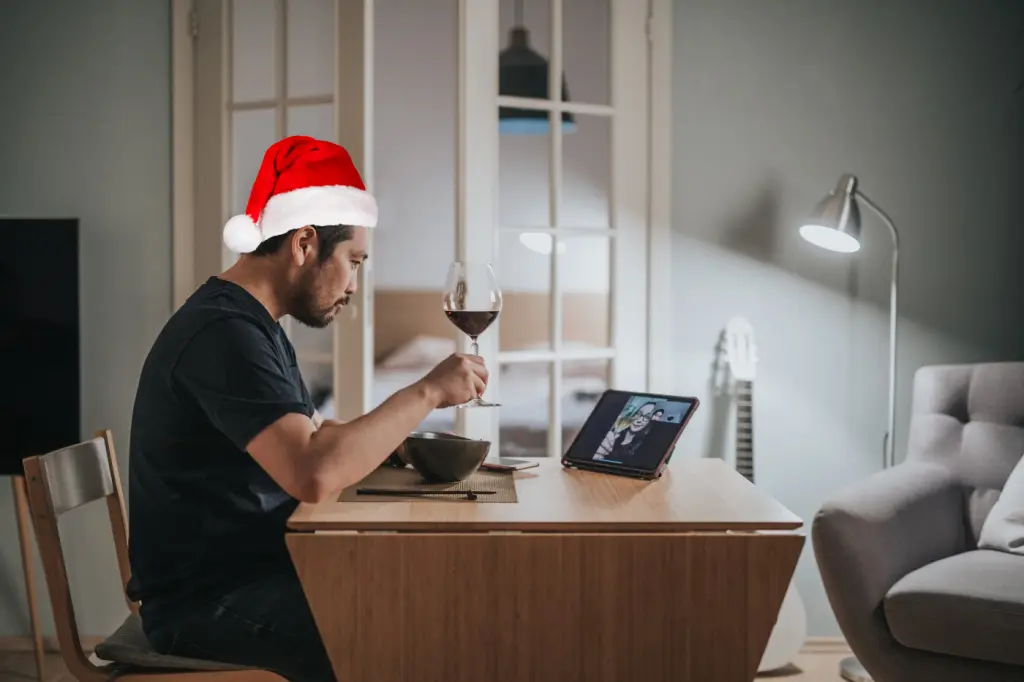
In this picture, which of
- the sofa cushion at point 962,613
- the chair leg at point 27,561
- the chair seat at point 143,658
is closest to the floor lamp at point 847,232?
the sofa cushion at point 962,613

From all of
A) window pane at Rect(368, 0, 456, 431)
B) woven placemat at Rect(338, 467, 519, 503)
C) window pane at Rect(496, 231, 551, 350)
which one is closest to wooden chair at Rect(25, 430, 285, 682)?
woven placemat at Rect(338, 467, 519, 503)

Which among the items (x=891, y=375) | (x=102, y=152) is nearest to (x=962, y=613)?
(x=891, y=375)

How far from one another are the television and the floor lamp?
2.20 metres

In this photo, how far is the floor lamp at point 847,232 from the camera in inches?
122

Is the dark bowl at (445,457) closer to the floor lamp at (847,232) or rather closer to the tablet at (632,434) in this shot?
the tablet at (632,434)

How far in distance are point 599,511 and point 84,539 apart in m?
2.35

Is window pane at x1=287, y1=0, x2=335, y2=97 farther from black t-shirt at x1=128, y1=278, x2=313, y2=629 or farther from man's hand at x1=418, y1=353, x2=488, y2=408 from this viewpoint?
man's hand at x1=418, y1=353, x2=488, y2=408

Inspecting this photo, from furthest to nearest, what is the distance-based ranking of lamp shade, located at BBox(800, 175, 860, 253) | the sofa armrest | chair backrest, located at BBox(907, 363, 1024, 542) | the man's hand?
lamp shade, located at BBox(800, 175, 860, 253) → chair backrest, located at BBox(907, 363, 1024, 542) → the sofa armrest → the man's hand

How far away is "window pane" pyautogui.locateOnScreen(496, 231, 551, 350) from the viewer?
3.23 meters

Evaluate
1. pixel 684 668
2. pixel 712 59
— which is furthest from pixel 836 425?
pixel 684 668

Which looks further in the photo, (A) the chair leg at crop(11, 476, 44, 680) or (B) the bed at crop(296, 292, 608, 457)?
(B) the bed at crop(296, 292, 608, 457)

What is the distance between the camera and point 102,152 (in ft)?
10.9

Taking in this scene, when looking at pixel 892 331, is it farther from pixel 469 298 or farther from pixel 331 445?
pixel 331 445

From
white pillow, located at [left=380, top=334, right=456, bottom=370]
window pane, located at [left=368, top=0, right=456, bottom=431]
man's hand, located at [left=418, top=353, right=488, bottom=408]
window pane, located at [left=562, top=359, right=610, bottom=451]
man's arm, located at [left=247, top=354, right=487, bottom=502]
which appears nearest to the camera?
man's arm, located at [left=247, top=354, right=487, bottom=502]
